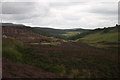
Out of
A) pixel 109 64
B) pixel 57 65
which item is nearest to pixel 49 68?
pixel 57 65

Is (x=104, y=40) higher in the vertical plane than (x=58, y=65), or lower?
higher

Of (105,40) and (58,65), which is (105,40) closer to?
(105,40)

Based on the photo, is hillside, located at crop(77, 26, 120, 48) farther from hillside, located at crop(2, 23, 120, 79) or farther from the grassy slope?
hillside, located at crop(2, 23, 120, 79)

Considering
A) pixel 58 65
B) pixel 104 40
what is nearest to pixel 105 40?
pixel 104 40

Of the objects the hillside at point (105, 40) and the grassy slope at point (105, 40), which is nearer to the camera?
the hillside at point (105, 40)

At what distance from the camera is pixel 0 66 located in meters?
36.5

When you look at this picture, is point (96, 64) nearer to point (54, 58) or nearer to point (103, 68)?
point (103, 68)

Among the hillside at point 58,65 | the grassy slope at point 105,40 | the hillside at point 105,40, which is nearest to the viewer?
A: the hillside at point 58,65

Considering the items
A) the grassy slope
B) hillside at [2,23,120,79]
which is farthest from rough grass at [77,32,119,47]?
hillside at [2,23,120,79]

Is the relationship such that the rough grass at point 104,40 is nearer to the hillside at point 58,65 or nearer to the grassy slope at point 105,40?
the grassy slope at point 105,40

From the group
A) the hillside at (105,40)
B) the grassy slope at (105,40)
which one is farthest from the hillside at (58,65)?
the grassy slope at (105,40)

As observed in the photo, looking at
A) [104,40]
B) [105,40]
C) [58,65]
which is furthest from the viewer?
[104,40]

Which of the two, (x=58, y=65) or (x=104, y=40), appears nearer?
(x=58, y=65)

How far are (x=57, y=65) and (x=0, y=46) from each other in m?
20.1
